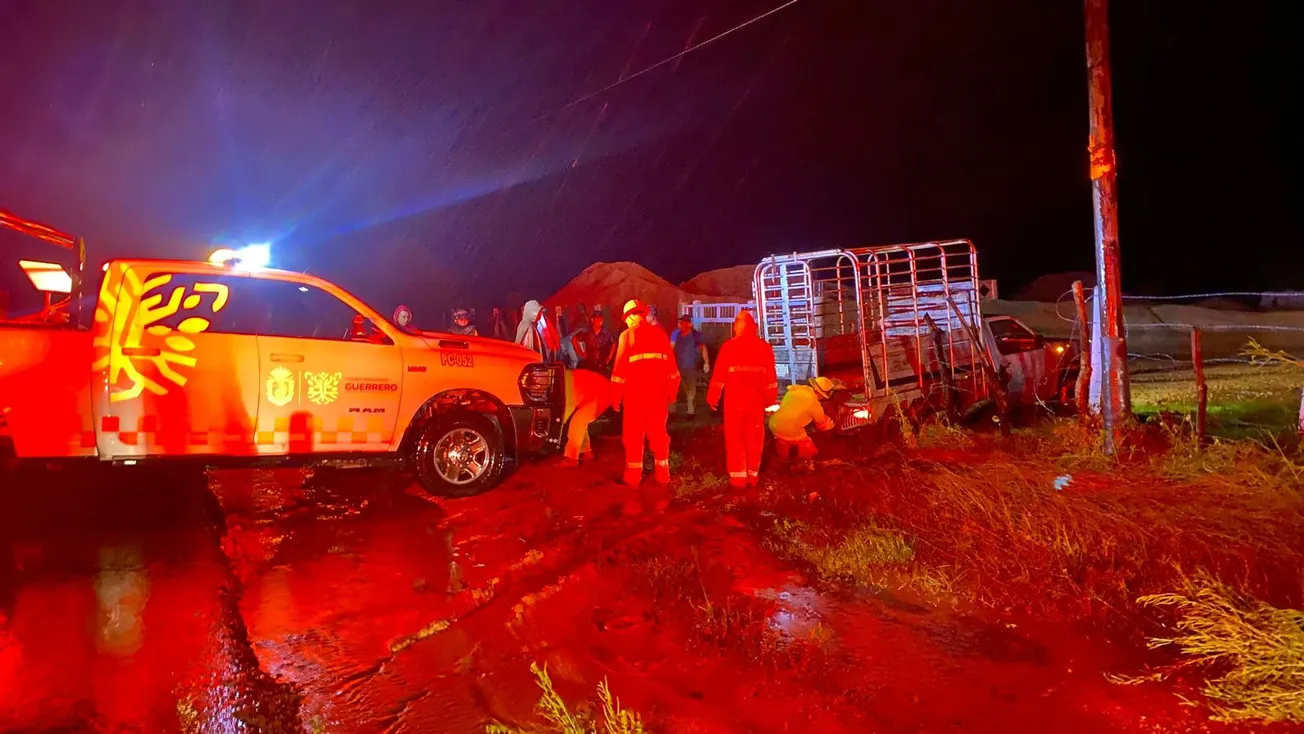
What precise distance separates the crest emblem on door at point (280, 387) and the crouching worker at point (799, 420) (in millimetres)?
4625

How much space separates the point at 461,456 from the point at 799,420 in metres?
3.40

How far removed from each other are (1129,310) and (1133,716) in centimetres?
2502

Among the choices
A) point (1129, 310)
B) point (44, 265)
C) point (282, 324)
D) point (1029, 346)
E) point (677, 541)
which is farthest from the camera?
point (1129, 310)

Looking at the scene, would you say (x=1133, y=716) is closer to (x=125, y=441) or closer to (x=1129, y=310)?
(x=125, y=441)

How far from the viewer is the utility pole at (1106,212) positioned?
7.13 metres

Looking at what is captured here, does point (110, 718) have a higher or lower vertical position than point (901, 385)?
lower

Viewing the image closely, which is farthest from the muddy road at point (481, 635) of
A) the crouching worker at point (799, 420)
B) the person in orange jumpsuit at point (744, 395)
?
the crouching worker at point (799, 420)

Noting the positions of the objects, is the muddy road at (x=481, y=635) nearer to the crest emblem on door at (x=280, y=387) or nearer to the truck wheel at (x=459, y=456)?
the truck wheel at (x=459, y=456)

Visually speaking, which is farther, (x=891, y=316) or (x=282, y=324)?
(x=891, y=316)

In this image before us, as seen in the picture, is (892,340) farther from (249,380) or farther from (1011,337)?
(249,380)

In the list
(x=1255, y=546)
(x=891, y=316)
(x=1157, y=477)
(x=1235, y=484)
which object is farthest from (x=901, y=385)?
(x=1255, y=546)

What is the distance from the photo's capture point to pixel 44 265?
7906 mm

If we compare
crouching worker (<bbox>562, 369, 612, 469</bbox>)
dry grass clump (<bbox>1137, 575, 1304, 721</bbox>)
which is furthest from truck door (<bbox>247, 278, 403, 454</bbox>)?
dry grass clump (<bbox>1137, 575, 1304, 721</bbox>)

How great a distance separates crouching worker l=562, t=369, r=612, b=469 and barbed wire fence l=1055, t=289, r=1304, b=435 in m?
4.78
